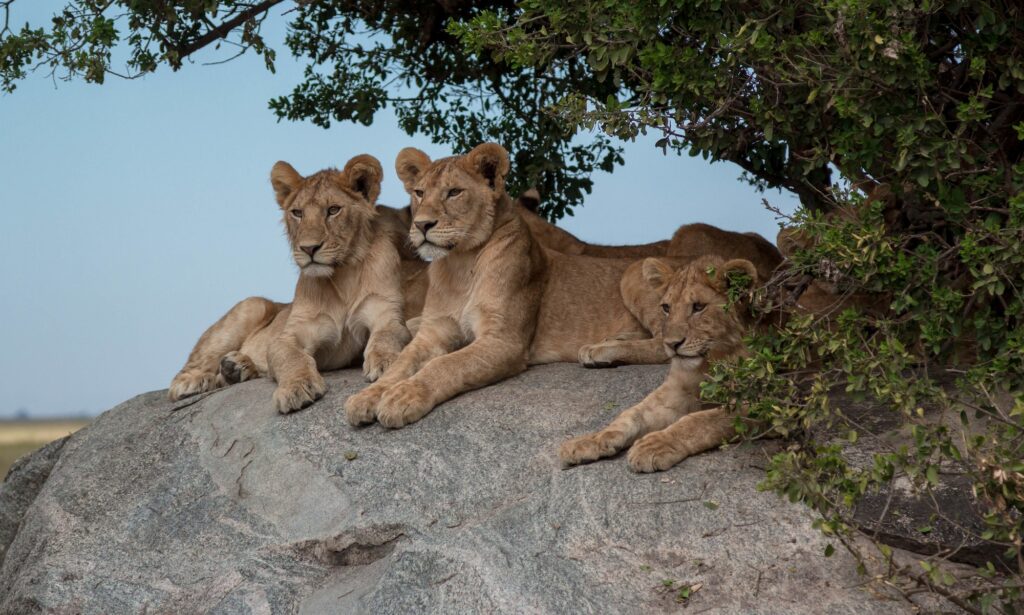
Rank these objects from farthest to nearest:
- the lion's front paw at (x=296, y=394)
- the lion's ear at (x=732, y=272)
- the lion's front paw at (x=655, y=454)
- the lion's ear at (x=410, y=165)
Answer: the lion's ear at (x=410, y=165), the lion's front paw at (x=296, y=394), the lion's ear at (x=732, y=272), the lion's front paw at (x=655, y=454)

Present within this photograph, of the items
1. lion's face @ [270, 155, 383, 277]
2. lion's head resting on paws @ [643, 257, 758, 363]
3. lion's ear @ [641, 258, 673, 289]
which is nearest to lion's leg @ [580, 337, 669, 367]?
lion's ear @ [641, 258, 673, 289]

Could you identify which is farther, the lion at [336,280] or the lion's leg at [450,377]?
the lion at [336,280]

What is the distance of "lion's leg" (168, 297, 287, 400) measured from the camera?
317 inches

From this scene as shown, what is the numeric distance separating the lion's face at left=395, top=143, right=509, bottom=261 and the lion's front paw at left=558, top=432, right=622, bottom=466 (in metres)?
1.69

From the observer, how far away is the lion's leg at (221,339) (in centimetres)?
805

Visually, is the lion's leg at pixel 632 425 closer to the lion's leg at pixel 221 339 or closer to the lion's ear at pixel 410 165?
the lion's ear at pixel 410 165

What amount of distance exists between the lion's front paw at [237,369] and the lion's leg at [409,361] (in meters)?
1.25

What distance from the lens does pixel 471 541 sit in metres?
5.30

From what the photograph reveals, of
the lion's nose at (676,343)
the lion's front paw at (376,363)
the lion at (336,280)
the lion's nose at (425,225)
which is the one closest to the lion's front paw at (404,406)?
the lion's front paw at (376,363)

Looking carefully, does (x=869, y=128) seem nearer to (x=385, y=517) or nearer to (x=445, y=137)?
(x=385, y=517)

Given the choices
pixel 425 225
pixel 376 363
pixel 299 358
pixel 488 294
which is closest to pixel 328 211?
pixel 425 225

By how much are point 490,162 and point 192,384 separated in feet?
7.95

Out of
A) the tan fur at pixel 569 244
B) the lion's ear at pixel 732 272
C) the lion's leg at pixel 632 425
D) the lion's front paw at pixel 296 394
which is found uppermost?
the tan fur at pixel 569 244

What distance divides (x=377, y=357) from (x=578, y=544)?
7.25 ft
